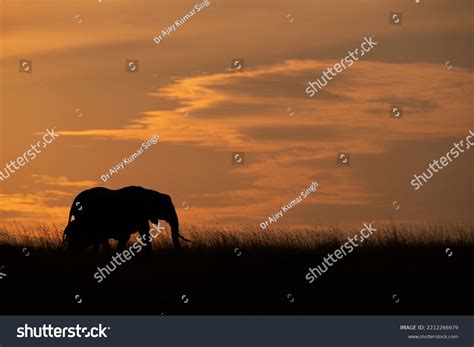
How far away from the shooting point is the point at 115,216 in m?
21.4

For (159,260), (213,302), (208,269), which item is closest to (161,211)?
(159,260)

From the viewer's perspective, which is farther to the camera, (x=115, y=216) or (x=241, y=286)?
(x=115, y=216)

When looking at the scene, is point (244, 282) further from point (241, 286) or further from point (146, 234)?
point (146, 234)

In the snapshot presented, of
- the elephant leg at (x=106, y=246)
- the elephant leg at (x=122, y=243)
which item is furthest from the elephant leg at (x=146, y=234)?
the elephant leg at (x=106, y=246)

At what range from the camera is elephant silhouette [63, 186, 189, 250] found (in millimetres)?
20812

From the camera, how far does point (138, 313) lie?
50.0ft

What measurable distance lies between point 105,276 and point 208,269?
68.2 inches

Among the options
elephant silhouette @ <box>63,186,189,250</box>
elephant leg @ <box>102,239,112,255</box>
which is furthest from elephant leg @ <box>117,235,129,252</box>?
elephant leg @ <box>102,239,112,255</box>

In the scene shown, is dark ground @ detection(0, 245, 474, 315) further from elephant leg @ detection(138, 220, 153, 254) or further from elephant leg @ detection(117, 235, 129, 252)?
elephant leg @ detection(117, 235, 129, 252)

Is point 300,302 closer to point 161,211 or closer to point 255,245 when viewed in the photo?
point 255,245

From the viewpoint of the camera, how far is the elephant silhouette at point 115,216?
20812 millimetres

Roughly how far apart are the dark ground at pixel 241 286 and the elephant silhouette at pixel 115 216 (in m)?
1.90

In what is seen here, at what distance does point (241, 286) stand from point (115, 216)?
5.72 metres

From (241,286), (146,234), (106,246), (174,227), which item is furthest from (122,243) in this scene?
(241,286)
